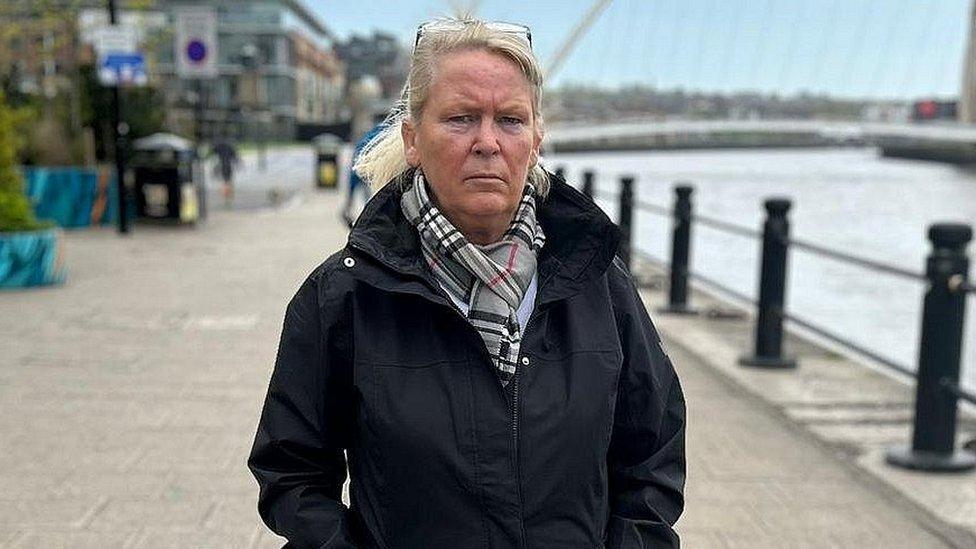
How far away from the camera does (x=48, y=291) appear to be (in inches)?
379

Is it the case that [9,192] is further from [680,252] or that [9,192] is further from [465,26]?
[465,26]

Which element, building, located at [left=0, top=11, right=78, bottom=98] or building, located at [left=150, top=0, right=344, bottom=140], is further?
building, located at [left=150, top=0, right=344, bottom=140]

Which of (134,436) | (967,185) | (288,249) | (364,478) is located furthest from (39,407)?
(967,185)

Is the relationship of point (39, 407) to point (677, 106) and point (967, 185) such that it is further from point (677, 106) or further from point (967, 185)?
point (967, 185)

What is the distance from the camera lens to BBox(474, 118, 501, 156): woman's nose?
1.77 m

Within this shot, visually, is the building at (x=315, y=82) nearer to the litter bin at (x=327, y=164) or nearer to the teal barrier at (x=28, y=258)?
the litter bin at (x=327, y=164)

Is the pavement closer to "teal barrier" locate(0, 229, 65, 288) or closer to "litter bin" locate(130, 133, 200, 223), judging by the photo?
"teal barrier" locate(0, 229, 65, 288)

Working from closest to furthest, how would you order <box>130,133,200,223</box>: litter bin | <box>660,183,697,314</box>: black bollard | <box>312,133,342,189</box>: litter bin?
<box>660,183,697,314</box>: black bollard
<box>130,133,200,223</box>: litter bin
<box>312,133,342,189</box>: litter bin

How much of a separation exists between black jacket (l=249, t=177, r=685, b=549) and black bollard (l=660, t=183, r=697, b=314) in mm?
7077

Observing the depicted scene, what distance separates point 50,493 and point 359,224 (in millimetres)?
2984

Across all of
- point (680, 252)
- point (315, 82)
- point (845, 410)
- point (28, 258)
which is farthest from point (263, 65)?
point (845, 410)

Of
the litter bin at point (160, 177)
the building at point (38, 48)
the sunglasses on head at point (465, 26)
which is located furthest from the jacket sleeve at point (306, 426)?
the building at point (38, 48)

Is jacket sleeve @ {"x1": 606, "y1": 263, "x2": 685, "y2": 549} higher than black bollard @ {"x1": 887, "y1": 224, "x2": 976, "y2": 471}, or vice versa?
jacket sleeve @ {"x1": 606, "y1": 263, "x2": 685, "y2": 549}

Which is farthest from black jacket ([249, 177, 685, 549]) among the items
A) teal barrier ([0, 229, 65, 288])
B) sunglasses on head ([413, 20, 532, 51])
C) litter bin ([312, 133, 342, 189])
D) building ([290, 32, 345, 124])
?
building ([290, 32, 345, 124])
